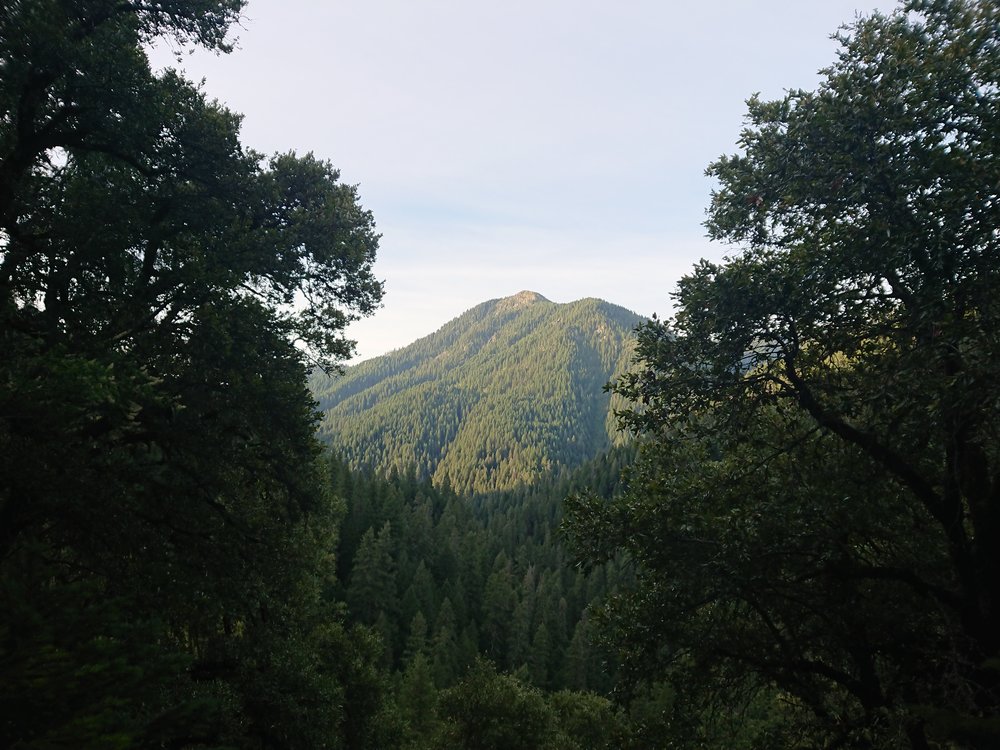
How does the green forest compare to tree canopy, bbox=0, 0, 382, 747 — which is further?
the green forest

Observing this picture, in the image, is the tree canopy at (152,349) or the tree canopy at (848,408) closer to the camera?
the tree canopy at (152,349)

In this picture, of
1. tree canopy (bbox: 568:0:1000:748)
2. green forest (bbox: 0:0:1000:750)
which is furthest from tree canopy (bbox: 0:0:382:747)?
tree canopy (bbox: 568:0:1000:748)

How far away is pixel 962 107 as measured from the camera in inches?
319

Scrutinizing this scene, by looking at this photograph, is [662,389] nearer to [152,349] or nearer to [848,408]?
[848,408]

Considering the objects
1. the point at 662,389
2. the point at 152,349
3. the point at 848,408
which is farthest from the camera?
the point at 662,389

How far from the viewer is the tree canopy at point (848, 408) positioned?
759cm

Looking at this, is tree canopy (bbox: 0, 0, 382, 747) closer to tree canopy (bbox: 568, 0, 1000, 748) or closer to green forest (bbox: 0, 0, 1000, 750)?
green forest (bbox: 0, 0, 1000, 750)

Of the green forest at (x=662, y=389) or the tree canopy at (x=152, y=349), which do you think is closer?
the tree canopy at (x=152, y=349)

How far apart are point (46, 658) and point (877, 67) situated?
1371 cm

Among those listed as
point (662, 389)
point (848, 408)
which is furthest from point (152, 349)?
point (848, 408)

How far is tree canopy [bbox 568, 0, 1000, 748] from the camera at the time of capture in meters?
7.59

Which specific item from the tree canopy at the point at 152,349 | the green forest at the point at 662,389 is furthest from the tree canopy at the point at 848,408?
the tree canopy at the point at 152,349

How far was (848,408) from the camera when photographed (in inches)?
335

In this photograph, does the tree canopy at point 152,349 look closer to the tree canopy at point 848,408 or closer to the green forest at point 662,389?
the green forest at point 662,389
